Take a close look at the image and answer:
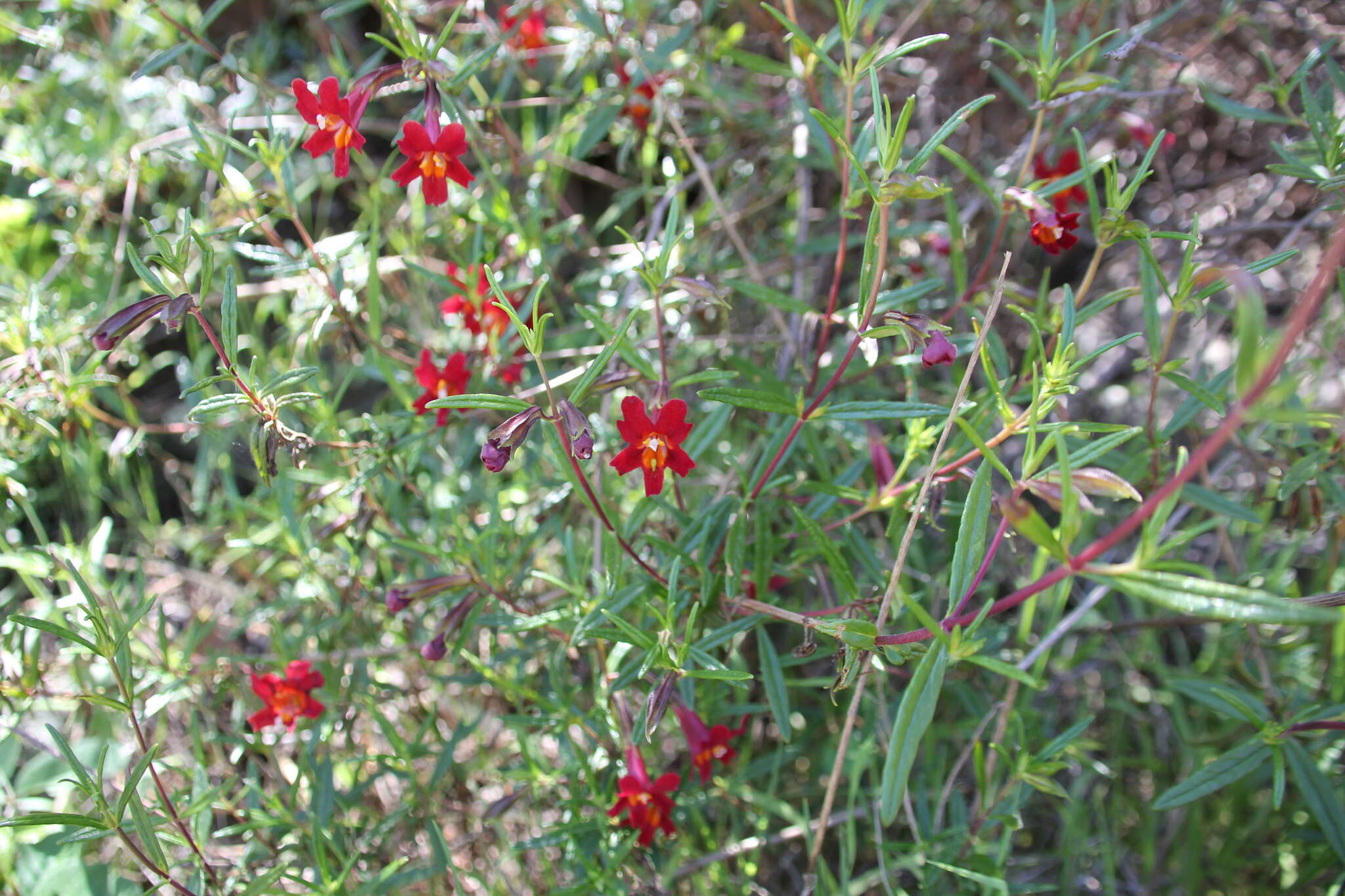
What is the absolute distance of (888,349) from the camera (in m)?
2.50

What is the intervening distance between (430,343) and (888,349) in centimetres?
153

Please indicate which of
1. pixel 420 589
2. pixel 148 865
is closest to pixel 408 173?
pixel 420 589

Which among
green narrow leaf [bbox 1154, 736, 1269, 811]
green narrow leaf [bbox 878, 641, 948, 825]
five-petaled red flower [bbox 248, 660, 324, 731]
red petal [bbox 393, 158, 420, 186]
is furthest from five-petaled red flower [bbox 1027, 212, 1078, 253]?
five-petaled red flower [bbox 248, 660, 324, 731]

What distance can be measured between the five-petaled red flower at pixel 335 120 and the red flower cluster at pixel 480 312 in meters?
0.44

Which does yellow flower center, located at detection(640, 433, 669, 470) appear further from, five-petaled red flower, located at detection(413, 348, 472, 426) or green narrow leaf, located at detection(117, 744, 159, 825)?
green narrow leaf, located at detection(117, 744, 159, 825)

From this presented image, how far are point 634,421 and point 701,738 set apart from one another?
767 mm

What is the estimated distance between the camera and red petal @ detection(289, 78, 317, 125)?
1.85 m

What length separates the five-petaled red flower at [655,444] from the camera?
1.71 metres

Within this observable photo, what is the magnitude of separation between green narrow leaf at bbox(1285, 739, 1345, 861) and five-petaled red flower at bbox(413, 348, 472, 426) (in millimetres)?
2016

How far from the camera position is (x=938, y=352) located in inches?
64.0

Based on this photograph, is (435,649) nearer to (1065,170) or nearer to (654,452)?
(654,452)

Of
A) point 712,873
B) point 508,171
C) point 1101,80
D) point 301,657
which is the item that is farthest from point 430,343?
point 1101,80

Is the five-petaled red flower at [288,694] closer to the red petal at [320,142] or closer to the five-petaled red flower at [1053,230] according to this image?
the red petal at [320,142]

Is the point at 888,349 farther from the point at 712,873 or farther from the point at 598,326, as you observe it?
the point at 712,873
